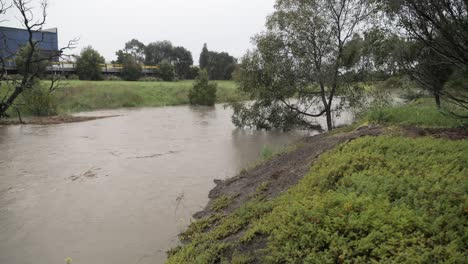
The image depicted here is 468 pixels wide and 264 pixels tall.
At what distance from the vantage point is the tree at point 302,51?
1647 cm

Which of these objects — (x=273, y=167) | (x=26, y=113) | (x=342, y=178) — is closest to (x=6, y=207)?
(x=273, y=167)

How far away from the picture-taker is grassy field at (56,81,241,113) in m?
35.1

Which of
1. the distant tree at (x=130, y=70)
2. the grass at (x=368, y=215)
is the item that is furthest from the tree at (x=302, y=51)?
the distant tree at (x=130, y=70)

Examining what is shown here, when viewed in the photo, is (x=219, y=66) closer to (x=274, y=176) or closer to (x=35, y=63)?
(x=35, y=63)

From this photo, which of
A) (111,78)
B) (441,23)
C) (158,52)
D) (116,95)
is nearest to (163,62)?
(111,78)

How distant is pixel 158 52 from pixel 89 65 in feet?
85.2

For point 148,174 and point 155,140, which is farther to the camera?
point 155,140

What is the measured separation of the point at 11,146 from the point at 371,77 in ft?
56.4

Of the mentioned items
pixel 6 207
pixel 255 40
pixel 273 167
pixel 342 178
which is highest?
pixel 255 40

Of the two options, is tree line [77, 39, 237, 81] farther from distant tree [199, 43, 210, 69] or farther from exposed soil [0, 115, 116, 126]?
exposed soil [0, 115, 116, 126]

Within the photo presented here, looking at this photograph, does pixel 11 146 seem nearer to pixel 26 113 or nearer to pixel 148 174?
pixel 148 174

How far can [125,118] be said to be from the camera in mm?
27969

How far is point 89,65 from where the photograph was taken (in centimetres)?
4803

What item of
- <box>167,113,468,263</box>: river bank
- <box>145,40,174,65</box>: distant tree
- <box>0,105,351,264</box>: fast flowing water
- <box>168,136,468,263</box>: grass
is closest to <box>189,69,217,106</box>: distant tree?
<box>0,105,351,264</box>: fast flowing water
